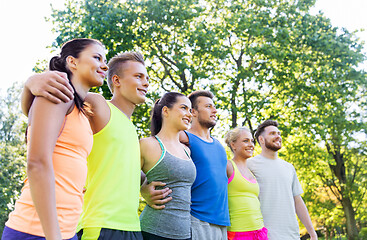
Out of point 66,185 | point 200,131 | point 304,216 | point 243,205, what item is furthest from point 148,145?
point 304,216

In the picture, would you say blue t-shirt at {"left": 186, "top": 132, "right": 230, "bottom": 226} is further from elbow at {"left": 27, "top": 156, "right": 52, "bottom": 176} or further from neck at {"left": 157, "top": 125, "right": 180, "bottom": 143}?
elbow at {"left": 27, "top": 156, "right": 52, "bottom": 176}

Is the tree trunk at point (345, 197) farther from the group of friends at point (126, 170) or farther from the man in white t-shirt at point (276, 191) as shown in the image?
the group of friends at point (126, 170)

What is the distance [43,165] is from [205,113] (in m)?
A: 2.99

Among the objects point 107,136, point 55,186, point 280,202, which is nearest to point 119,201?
point 107,136

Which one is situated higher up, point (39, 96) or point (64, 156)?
point (39, 96)

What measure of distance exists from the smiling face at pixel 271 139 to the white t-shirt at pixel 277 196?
22 centimetres

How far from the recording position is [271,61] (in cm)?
1407

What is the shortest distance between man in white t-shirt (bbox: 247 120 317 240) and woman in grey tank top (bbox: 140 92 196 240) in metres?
2.06

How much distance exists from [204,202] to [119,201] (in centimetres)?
151

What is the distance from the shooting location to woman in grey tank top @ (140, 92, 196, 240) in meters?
3.29

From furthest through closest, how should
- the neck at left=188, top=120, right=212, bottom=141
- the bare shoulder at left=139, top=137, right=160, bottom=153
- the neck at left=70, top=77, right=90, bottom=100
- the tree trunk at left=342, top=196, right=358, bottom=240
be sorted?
the tree trunk at left=342, top=196, right=358, bottom=240 < the neck at left=188, top=120, right=212, bottom=141 < the bare shoulder at left=139, top=137, right=160, bottom=153 < the neck at left=70, top=77, right=90, bottom=100

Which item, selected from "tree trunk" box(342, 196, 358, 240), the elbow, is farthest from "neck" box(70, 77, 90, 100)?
"tree trunk" box(342, 196, 358, 240)

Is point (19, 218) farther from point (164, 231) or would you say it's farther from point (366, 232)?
point (366, 232)

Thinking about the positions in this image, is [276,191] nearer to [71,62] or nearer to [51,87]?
[71,62]
